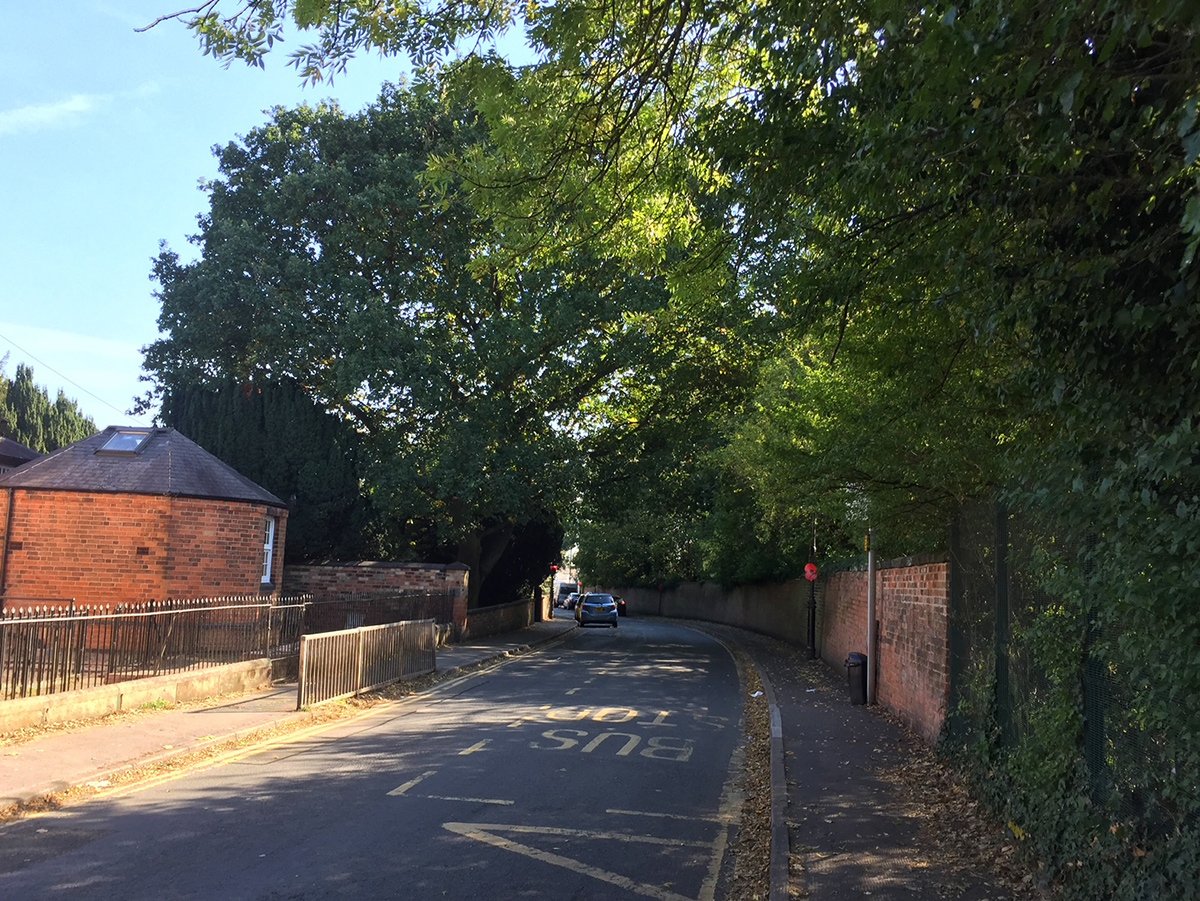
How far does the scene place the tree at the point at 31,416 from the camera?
3666cm

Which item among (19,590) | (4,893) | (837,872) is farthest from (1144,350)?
(19,590)

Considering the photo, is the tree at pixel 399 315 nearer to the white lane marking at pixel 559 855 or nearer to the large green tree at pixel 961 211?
the large green tree at pixel 961 211

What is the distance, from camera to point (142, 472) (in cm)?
1983

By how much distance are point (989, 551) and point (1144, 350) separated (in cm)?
424

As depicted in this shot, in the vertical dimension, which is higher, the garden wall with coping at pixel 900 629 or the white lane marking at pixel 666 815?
the garden wall with coping at pixel 900 629

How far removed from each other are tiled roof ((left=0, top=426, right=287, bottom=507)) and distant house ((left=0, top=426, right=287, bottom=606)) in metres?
0.03

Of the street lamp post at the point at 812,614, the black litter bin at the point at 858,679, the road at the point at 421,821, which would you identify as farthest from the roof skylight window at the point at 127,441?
the street lamp post at the point at 812,614

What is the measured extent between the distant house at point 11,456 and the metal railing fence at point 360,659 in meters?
14.1

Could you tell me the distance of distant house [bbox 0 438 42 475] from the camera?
24.9 m

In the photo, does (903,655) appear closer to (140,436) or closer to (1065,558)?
(1065,558)

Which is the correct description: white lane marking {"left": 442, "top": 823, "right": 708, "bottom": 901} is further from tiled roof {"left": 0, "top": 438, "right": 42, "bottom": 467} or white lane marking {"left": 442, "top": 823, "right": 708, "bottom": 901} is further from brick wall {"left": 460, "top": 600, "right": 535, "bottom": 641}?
tiled roof {"left": 0, "top": 438, "right": 42, "bottom": 467}

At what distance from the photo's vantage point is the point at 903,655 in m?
12.7

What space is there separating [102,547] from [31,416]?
22.8m

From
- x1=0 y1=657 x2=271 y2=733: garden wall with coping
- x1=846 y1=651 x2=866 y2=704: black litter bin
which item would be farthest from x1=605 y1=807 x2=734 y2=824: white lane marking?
x1=846 y1=651 x2=866 y2=704: black litter bin
